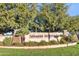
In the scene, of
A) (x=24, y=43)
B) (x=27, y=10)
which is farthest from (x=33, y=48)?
(x=27, y=10)

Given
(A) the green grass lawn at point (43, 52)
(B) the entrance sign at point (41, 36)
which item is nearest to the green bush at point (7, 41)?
(A) the green grass lawn at point (43, 52)

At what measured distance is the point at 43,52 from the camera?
14.3 feet

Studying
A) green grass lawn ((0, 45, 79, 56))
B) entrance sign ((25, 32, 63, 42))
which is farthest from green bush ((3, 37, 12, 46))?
entrance sign ((25, 32, 63, 42))

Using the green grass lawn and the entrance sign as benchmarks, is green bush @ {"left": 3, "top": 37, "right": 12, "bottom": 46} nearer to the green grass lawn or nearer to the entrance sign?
the green grass lawn

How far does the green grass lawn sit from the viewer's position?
4.36 meters

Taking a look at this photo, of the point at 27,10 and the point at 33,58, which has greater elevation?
the point at 27,10

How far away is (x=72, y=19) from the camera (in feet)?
14.4

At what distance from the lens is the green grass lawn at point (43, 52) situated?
4355 millimetres

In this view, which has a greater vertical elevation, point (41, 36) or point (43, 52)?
point (41, 36)

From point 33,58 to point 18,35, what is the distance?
1.05 feet

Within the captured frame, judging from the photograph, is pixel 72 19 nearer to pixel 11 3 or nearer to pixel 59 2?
pixel 59 2

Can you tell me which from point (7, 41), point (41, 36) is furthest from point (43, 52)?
point (7, 41)

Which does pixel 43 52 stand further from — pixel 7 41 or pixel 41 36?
pixel 7 41

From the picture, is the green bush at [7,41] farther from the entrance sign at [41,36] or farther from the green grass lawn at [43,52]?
the entrance sign at [41,36]
